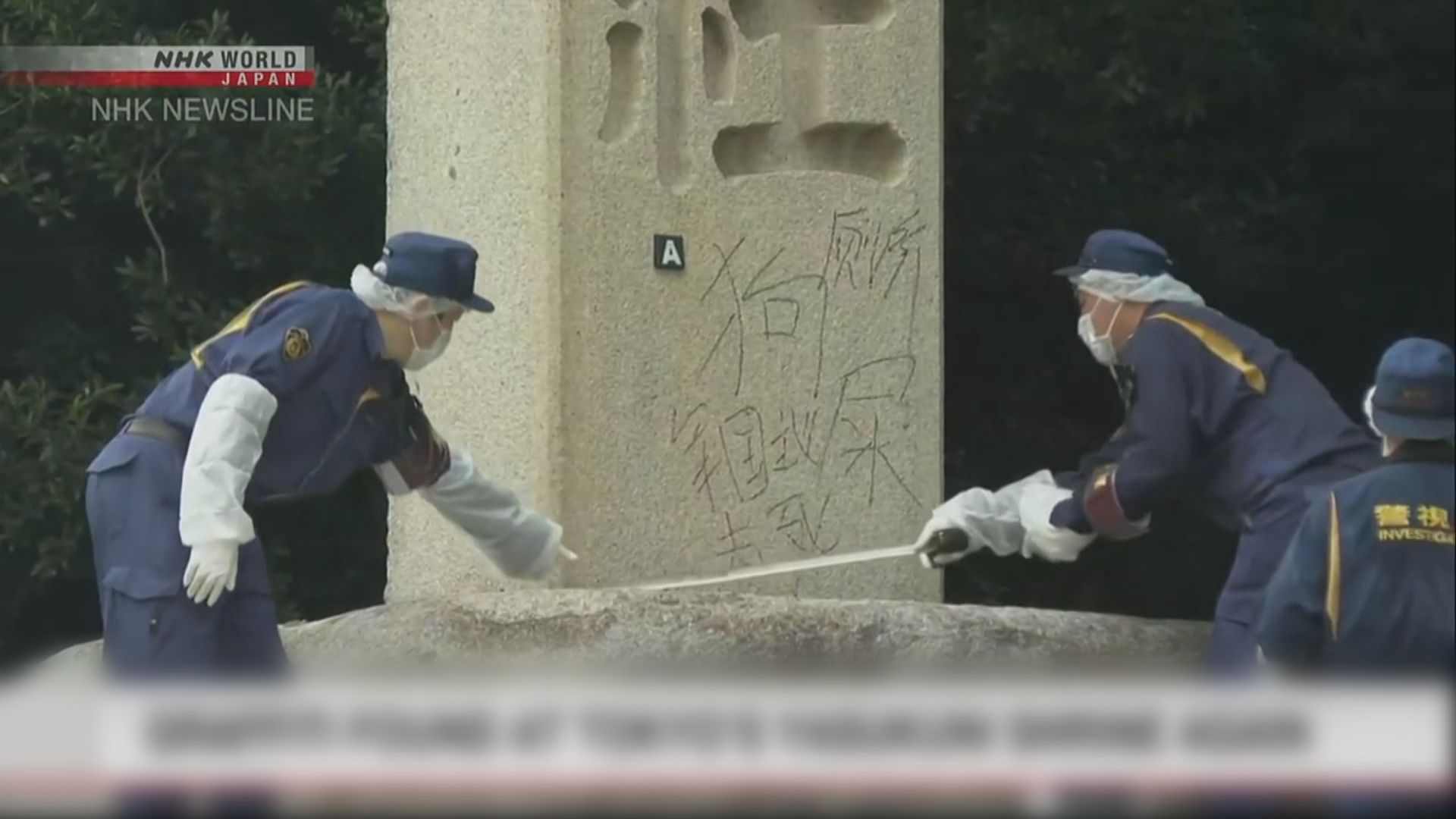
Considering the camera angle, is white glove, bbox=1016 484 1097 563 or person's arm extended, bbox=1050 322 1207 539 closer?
person's arm extended, bbox=1050 322 1207 539

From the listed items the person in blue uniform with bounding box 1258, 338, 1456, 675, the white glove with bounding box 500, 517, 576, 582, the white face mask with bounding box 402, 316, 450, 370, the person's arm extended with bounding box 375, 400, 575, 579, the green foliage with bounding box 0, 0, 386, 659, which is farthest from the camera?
the green foliage with bounding box 0, 0, 386, 659

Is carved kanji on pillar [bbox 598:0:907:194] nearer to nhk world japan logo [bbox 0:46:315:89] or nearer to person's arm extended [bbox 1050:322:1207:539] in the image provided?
person's arm extended [bbox 1050:322:1207:539]

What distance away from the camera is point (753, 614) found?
546 cm

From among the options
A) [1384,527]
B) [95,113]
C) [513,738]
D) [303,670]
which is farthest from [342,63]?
[513,738]

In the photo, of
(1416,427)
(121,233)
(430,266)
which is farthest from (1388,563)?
(121,233)

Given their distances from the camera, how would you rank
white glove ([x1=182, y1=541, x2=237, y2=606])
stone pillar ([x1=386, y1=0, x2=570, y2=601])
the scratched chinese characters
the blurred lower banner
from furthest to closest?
the scratched chinese characters, stone pillar ([x1=386, y1=0, x2=570, y2=601]), white glove ([x1=182, y1=541, x2=237, y2=606]), the blurred lower banner

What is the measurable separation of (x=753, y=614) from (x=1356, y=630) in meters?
1.51

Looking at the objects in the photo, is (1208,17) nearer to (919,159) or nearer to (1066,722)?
(919,159)

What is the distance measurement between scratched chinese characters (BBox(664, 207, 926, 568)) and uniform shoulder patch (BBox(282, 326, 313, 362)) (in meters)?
1.34

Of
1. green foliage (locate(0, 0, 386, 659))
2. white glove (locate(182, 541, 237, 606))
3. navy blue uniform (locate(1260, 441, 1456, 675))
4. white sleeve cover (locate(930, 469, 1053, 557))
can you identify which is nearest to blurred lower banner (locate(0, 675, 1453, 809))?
navy blue uniform (locate(1260, 441, 1456, 675))

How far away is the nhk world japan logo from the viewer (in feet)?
27.7

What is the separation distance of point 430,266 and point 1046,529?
5.25 ft

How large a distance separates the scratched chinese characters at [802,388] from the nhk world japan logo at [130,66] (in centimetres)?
288

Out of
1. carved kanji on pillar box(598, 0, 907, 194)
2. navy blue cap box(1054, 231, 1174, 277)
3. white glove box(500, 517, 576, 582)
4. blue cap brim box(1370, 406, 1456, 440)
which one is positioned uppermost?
carved kanji on pillar box(598, 0, 907, 194)
